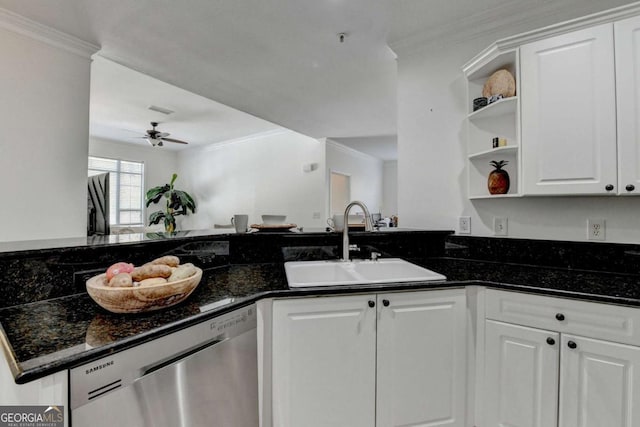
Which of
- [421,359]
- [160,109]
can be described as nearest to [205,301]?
[421,359]

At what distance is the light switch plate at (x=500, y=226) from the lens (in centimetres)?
186

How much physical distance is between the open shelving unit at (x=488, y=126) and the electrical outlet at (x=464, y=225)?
19cm

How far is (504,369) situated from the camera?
52.3 inches

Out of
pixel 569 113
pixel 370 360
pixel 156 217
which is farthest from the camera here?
pixel 156 217

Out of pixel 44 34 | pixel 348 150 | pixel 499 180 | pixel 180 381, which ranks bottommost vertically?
pixel 180 381

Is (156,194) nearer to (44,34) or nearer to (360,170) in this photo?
(360,170)

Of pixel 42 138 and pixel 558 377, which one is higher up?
pixel 42 138

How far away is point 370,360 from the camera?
4.33 ft

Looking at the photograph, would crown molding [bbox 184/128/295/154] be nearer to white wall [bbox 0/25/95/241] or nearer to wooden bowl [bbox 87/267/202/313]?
white wall [bbox 0/25/95/241]

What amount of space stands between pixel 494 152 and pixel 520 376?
1.17 metres

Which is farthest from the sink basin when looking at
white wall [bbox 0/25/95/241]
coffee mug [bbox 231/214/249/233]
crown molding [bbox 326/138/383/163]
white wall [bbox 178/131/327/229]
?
crown molding [bbox 326/138/383/163]

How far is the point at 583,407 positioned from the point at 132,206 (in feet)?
24.0

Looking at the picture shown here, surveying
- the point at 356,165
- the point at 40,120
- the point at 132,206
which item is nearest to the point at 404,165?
the point at 40,120

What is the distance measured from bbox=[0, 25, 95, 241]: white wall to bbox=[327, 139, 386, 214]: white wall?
367 centimetres
